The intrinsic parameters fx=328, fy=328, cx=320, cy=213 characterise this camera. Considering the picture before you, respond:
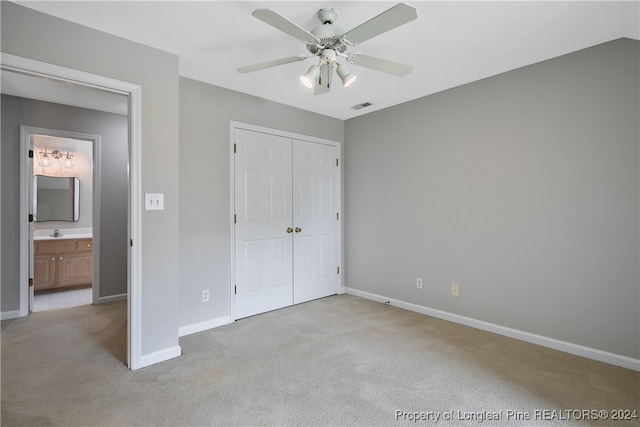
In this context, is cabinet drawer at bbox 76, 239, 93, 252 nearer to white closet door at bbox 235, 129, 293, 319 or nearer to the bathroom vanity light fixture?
the bathroom vanity light fixture

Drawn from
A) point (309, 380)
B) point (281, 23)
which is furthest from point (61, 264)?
point (281, 23)

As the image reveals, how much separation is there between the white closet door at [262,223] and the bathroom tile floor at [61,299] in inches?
90.7

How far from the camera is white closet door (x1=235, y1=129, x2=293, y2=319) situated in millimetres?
3439

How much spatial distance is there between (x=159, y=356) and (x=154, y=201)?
46.2 inches

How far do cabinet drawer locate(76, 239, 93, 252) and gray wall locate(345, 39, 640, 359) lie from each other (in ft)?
13.6

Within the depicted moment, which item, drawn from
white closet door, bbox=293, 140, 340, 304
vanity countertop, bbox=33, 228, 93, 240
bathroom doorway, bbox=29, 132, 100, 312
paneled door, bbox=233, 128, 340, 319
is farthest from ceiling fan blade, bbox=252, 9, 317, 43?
vanity countertop, bbox=33, 228, 93, 240

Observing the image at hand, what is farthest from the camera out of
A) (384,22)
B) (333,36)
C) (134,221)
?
(134,221)

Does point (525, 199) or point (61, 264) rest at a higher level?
point (525, 199)

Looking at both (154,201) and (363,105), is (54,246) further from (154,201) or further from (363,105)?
(363,105)

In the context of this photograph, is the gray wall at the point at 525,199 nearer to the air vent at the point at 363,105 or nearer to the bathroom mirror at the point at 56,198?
the air vent at the point at 363,105

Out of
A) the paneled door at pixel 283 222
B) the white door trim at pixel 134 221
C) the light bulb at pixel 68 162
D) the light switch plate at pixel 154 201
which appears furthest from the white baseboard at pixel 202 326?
the light bulb at pixel 68 162

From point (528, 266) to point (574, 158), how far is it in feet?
3.11

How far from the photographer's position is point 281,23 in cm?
174

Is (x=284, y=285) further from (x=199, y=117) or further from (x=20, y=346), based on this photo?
(x=20, y=346)
